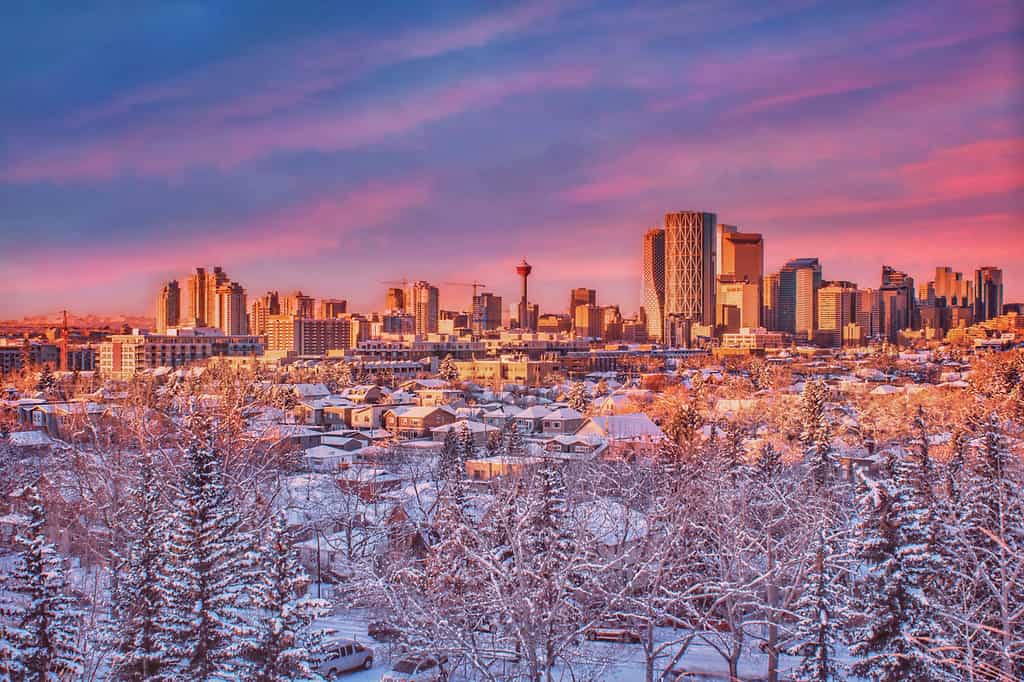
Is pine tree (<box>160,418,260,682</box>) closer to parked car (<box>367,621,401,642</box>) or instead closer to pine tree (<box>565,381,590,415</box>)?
parked car (<box>367,621,401,642</box>)

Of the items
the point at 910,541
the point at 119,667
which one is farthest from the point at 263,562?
the point at 910,541

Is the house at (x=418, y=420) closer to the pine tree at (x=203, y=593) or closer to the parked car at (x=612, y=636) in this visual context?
the parked car at (x=612, y=636)

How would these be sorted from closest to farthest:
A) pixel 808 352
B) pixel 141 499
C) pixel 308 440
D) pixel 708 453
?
pixel 141 499 → pixel 708 453 → pixel 308 440 → pixel 808 352

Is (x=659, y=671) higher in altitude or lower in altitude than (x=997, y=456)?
lower

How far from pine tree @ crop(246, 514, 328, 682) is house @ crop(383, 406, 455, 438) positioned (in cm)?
3424

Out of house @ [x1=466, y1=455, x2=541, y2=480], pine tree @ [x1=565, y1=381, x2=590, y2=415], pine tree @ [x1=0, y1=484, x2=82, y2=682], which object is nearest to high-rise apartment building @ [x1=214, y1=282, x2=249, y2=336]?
pine tree @ [x1=565, y1=381, x2=590, y2=415]

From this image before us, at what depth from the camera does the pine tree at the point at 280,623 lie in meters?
10.9

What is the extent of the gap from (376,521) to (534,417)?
2552cm

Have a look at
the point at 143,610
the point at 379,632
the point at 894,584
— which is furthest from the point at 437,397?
the point at 894,584

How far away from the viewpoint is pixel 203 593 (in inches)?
449

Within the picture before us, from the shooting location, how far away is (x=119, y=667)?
11531mm

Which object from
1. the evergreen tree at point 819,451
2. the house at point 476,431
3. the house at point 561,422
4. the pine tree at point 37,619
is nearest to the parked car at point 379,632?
the pine tree at point 37,619

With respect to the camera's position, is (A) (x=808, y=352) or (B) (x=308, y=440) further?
(A) (x=808, y=352)

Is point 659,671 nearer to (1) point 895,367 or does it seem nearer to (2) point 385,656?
(2) point 385,656
